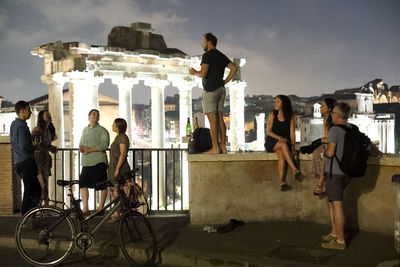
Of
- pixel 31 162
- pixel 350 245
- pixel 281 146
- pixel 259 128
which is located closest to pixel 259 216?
pixel 281 146

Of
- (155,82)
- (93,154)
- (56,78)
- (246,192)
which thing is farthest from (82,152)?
(155,82)

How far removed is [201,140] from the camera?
8039 millimetres

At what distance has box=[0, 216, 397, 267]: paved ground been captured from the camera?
5812 mm

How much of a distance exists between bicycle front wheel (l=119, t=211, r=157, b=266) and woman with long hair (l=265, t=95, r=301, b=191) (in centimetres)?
260

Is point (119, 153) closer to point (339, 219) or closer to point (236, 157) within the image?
point (236, 157)

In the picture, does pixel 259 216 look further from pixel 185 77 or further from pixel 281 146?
pixel 185 77

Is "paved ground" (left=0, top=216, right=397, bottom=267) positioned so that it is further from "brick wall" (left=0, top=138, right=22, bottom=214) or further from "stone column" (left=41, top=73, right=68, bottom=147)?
"stone column" (left=41, top=73, right=68, bottom=147)

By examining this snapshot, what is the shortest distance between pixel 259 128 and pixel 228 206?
5909cm

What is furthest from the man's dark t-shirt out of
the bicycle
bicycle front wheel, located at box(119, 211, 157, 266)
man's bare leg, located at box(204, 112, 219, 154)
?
bicycle front wheel, located at box(119, 211, 157, 266)

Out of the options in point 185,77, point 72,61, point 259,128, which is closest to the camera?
point 72,61

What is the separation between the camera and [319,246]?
6.34 meters

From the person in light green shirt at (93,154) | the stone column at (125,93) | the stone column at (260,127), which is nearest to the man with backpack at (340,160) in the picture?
the person in light green shirt at (93,154)

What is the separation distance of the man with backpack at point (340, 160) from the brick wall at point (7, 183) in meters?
6.35

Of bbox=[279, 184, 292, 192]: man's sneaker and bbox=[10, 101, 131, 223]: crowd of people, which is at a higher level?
bbox=[10, 101, 131, 223]: crowd of people
